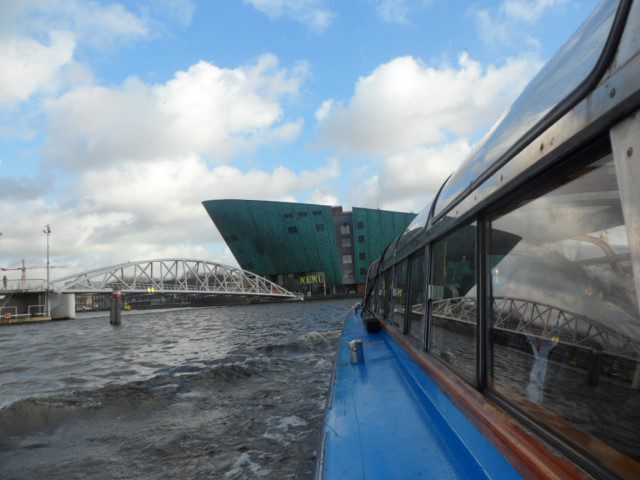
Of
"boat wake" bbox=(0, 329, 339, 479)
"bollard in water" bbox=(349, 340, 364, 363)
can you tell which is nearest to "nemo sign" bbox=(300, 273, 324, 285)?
"boat wake" bbox=(0, 329, 339, 479)

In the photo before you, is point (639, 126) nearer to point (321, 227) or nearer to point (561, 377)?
point (561, 377)

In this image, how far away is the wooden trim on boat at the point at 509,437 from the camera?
1.54m

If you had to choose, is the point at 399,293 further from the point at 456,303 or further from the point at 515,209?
the point at 515,209

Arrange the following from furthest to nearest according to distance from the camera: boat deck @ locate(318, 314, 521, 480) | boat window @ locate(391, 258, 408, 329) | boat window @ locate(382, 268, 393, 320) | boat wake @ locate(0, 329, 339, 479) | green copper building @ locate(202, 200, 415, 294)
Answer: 1. green copper building @ locate(202, 200, 415, 294)
2. boat window @ locate(382, 268, 393, 320)
3. boat window @ locate(391, 258, 408, 329)
4. boat wake @ locate(0, 329, 339, 479)
5. boat deck @ locate(318, 314, 521, 480)

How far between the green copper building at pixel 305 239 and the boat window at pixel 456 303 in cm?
6741

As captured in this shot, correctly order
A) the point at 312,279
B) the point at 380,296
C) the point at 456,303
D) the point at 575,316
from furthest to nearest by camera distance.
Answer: the point at 312,279, the point at 380,296, the point at 456,303, the point at 575,316

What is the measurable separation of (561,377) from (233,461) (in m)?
4.09

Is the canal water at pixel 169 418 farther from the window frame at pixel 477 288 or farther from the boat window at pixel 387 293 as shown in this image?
the window frame at pixel 477 288

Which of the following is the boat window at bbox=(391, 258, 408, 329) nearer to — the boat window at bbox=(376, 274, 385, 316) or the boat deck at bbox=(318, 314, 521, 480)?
the boat deck at bbox=(318, 314, 521, 480)

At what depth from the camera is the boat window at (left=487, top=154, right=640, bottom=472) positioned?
1460mm

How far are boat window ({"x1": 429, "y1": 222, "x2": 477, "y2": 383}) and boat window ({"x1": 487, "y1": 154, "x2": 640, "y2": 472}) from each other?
0.47 meters

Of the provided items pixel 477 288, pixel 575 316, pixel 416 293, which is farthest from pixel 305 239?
pixel 575 316

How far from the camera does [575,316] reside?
5.73ft

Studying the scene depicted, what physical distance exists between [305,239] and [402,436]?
71614 millimetres
